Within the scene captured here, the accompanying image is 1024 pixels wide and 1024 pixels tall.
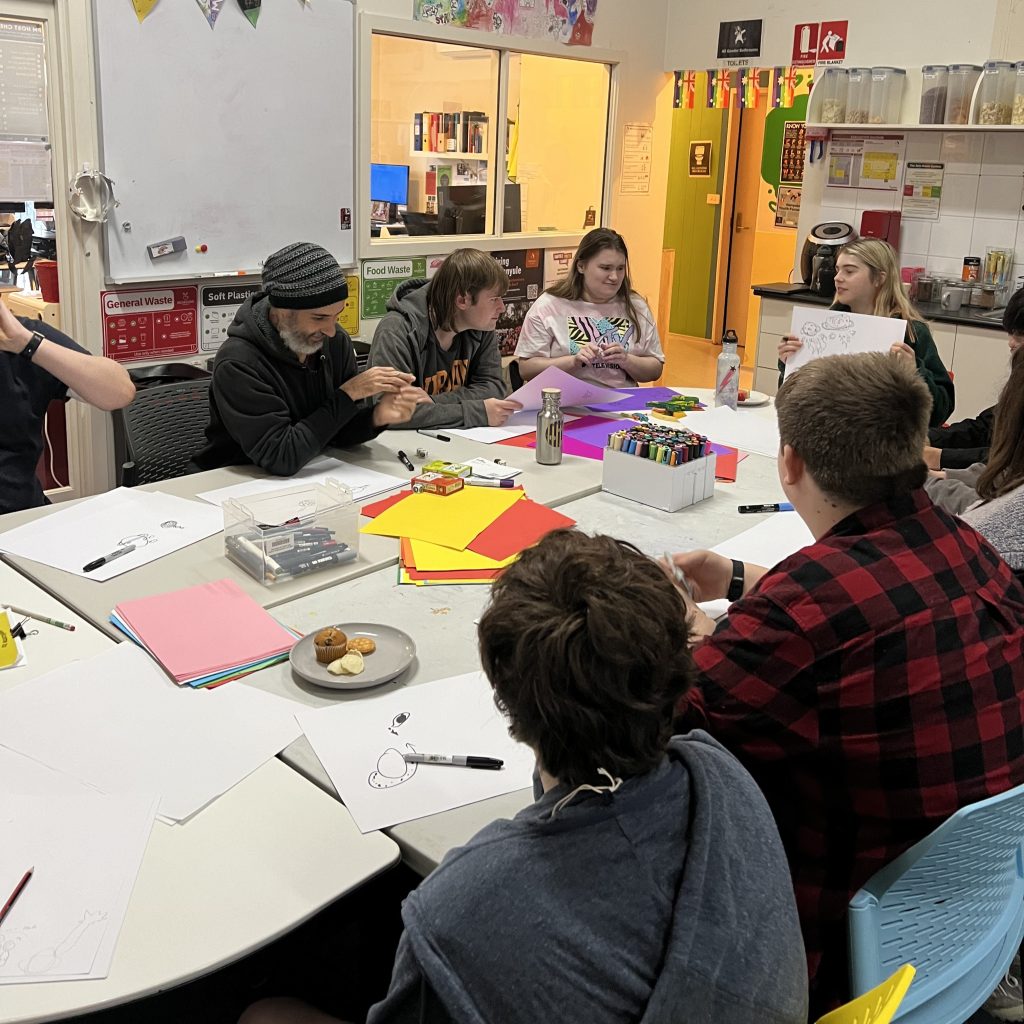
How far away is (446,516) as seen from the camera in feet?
7.96

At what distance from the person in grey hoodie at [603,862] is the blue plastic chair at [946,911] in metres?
0.31

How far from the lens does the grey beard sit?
2.67m

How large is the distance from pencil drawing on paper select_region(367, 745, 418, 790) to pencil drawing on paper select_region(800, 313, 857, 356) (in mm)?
2312

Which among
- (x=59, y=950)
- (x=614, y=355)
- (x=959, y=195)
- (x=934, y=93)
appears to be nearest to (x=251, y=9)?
(x=614, y=355)

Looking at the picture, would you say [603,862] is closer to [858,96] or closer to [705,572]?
[705,572]

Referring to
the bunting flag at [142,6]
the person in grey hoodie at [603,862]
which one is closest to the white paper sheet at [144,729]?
the person in grey hoodie at [603,862]

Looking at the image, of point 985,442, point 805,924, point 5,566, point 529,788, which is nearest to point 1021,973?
point 805,924

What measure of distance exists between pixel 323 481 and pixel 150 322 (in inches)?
71.9

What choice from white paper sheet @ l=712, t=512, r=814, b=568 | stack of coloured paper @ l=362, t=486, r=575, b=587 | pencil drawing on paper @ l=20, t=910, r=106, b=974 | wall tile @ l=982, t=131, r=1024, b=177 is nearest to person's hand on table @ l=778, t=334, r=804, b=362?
white paper sheet @ l=712, t=512, r=814, b=568

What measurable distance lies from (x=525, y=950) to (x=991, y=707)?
71 centimetres

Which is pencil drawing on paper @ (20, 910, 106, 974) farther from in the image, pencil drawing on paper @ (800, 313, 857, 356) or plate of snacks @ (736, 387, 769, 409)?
plate of snacks @ (736, 387, 769, 409)

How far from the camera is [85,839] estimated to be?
1.31 metres

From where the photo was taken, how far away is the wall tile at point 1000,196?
190 inches

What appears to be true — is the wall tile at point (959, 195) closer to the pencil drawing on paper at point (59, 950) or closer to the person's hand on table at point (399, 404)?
the person's hand on table at point (399, 404)
